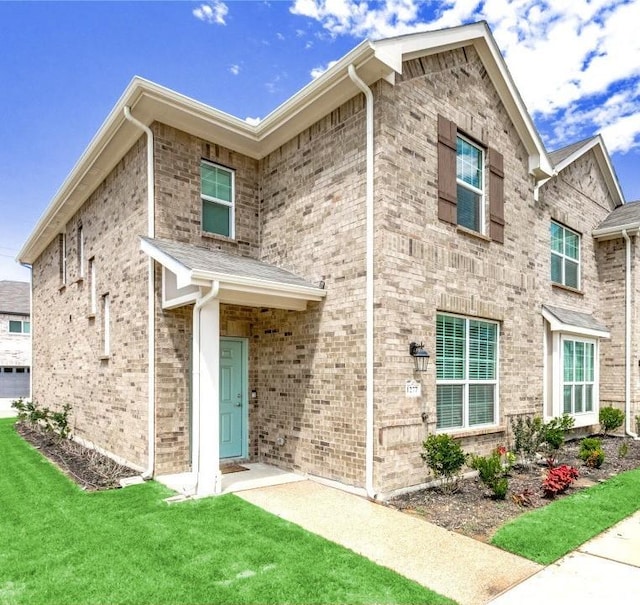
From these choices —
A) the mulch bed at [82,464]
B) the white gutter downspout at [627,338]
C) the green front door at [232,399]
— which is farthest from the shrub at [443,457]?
the white gutter downspout at [627,338]

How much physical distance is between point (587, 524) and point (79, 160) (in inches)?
423

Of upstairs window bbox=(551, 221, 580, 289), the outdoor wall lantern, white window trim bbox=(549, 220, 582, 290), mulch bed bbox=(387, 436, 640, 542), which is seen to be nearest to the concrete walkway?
mulch bed bbox=(387, 436, 640, 542)

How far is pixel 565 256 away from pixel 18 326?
100ft

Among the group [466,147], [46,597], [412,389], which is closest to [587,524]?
[412,389]

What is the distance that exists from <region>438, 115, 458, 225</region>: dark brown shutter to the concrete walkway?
472 centimetres

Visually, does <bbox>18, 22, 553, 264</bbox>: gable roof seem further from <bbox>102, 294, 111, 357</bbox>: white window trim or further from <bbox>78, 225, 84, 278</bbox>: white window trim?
<bbox>102, 294, 111, 357</bbox>: white window trim

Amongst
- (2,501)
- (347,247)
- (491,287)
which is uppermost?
(347,247)

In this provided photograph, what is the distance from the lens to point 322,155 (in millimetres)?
7859

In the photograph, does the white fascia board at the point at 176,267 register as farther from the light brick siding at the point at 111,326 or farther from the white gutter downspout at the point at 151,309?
the light brick siding at the point at 111,326

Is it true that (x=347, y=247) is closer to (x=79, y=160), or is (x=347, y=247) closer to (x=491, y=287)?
(x=491, y=287)

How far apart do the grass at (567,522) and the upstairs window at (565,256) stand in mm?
6056

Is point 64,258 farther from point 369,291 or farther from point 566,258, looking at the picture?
point 566,258

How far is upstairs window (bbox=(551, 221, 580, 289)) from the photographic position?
476 inches

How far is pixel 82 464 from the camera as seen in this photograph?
345 inches
